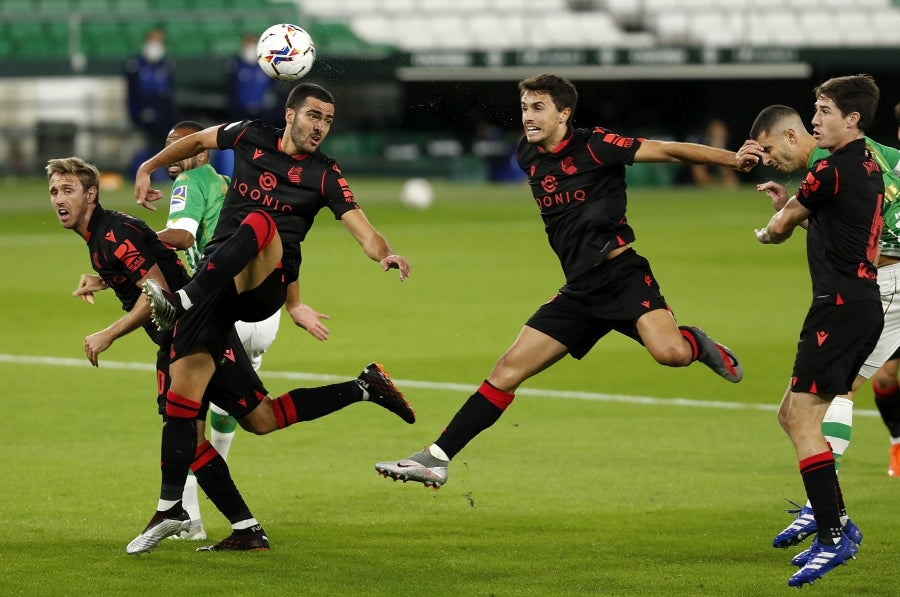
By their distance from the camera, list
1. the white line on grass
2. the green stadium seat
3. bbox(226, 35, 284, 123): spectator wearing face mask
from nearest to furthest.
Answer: the white line on grass
bbox(226, 35, 284, 123): spectator wearing face mask
the green stadium seat

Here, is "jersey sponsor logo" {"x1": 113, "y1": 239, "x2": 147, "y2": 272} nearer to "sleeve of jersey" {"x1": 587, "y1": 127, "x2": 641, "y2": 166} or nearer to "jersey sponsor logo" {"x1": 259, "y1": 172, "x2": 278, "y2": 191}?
"jersey sponsor logo" {"x1": 259, "y1": 172, "x2": 278, "y2": 191}

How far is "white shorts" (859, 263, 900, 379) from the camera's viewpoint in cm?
752

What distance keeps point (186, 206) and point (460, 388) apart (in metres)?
4.59

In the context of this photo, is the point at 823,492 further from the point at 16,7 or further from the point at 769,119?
the point at 16,7

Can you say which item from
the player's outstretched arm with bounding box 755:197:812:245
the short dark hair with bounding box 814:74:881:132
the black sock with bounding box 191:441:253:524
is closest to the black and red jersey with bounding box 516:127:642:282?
the player's outstretched arm with bounding box 755:197:812:245

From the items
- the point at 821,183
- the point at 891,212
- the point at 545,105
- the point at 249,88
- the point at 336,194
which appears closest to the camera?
the point at 821,183

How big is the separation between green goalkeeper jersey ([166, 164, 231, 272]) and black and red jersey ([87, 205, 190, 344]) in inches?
25.8

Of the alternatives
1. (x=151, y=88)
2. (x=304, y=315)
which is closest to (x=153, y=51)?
(x=151, y=88)

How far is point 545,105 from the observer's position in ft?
23.3

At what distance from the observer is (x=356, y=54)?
36656mm

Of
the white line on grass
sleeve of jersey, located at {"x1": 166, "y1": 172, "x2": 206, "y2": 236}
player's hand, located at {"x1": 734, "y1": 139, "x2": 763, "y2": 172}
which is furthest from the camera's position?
the white line on grass

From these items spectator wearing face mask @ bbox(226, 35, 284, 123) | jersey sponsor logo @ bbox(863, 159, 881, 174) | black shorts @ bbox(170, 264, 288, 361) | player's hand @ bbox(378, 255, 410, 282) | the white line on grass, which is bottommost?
the white line on grass

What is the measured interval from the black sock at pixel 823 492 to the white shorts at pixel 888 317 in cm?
137

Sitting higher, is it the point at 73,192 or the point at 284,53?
the point at 284,53
